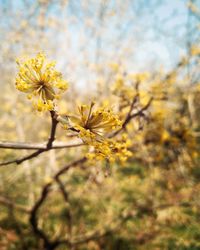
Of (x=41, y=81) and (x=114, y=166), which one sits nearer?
(x=41, y=81)

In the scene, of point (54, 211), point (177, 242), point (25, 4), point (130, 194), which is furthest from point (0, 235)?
point (25, 4)

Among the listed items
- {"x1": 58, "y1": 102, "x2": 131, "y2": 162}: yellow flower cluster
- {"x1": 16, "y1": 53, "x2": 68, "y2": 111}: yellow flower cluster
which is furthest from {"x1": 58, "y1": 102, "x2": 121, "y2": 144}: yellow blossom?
{"x1": 16, "y1": 53, "x2": 68, "y2": 111}: yellow flower cluster

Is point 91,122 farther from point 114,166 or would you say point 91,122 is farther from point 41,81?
point 114,166

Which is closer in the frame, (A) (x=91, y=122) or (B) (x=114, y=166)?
(A) (x=91, y=122)

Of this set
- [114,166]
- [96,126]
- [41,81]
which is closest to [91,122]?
[96,126]

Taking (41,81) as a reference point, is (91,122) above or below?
below

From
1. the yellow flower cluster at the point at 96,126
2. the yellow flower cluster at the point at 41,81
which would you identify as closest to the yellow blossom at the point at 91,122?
the yellow flower cluster at the point at 96,126

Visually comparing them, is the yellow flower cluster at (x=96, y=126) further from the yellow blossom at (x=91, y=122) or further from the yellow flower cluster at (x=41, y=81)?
the yellow flower cluster at (x=41, y=81)
